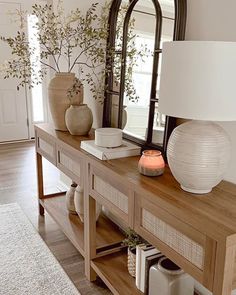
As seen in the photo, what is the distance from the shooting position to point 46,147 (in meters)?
2.65

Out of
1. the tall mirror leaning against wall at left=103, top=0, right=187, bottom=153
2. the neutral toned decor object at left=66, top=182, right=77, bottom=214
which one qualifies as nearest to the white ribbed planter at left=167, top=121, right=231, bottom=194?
the tall mirror leaning against wall at left=103, top=0, right=187, bottom=153

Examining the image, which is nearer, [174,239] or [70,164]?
[174,239]

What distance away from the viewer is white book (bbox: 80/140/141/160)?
6.04 ft

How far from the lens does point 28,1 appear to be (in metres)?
5.07

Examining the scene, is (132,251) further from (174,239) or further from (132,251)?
(174,239)

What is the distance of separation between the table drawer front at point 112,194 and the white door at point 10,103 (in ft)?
12.8

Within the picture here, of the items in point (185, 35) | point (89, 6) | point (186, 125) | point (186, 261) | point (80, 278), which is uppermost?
point (89, 6)

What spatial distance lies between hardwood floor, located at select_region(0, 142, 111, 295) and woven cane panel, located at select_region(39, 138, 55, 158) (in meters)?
0.67

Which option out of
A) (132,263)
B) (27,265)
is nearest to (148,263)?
(132,263)

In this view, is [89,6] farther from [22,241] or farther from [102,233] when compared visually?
[22,241]

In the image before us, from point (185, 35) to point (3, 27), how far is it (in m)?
4.19

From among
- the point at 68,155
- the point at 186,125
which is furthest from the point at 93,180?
the point at 186,125

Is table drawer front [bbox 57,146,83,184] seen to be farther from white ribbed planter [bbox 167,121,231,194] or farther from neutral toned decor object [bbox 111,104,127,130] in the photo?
white ribbed planter [bbox 167,121,231,194]

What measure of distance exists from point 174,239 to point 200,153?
357mm
